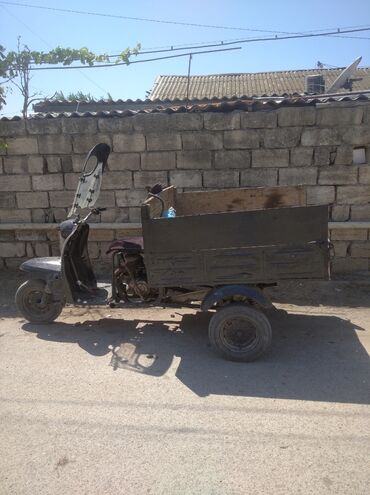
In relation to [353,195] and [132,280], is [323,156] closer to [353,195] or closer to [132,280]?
[353,195]

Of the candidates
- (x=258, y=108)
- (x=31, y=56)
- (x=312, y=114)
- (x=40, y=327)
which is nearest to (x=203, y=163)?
(x=258, y=108)

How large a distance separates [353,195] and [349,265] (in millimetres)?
1079

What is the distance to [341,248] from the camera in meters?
6.49

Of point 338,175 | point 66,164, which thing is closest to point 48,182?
point 66,164

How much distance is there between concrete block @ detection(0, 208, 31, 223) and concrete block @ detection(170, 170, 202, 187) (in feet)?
8.32

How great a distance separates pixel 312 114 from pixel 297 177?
928 mm

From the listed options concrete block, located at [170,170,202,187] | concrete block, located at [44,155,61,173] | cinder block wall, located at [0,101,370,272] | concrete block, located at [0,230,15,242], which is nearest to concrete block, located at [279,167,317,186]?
cinder block wall, located at [0,101,370,272]

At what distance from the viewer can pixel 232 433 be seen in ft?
9.18

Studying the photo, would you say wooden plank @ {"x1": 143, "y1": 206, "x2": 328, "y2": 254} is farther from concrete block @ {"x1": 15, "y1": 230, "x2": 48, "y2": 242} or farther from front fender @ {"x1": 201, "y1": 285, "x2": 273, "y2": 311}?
concrete block @ {"x1": 15, "y1": 230, "x2": 48, "y2": 242}

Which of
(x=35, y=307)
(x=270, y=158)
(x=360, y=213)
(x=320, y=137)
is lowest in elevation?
(x=35, y=307)

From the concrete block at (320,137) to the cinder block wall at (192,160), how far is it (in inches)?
0.6

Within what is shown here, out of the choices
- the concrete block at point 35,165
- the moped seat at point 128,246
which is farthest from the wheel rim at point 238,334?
the concrete block at point 35,165

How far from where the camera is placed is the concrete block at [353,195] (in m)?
6.32

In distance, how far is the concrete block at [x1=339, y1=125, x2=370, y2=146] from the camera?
611cm
